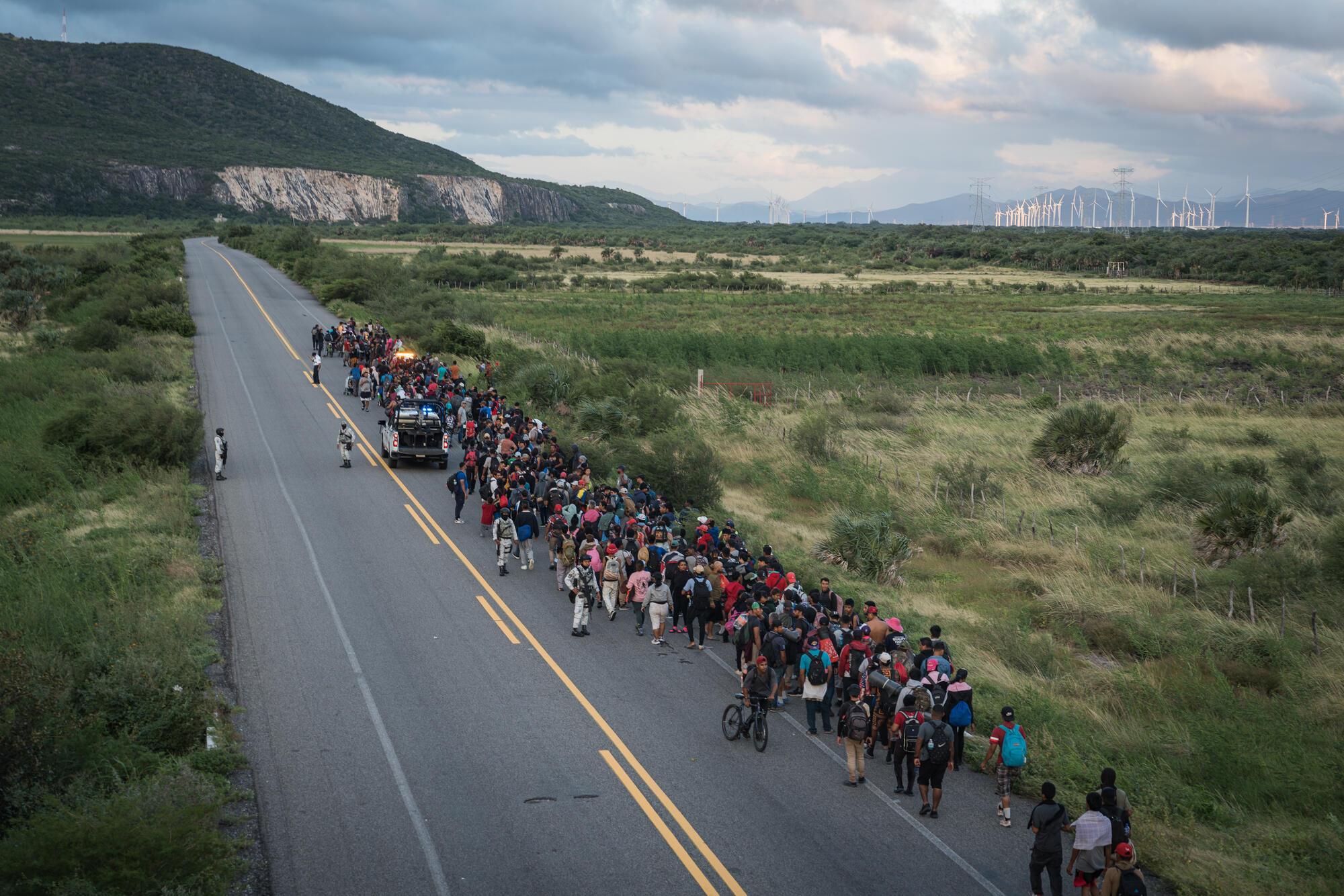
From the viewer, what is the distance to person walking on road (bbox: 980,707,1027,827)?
38.4ft

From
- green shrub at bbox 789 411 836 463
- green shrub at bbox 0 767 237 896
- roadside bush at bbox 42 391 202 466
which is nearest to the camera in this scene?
green shrub at bbox 0 767 237 896

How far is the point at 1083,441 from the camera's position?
1251 inches

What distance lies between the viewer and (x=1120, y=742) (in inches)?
549

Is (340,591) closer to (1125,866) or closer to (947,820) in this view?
(947,820)

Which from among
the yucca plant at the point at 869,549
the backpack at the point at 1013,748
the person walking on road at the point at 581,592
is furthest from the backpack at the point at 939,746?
the yucca plant at the point at 869,549

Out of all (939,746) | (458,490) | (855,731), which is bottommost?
(855,731)

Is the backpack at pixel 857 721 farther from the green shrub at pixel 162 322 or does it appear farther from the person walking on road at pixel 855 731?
the green shrub at pixel 162 322

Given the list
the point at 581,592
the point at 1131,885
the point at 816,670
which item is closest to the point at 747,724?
the point at 816,670

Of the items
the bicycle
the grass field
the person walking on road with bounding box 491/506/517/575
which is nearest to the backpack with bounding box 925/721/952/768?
the grass field

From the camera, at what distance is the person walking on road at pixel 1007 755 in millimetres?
11695

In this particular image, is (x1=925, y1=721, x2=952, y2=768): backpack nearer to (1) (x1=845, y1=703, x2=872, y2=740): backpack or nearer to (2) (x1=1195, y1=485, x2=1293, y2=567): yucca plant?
(1) (x1=845, y1=703, x2=872, y2=740): backpack

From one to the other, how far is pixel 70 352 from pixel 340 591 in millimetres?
34438

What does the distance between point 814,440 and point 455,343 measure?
22532 millimetres

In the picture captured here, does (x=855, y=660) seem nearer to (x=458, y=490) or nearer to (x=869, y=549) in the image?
(x=869, y=549)
